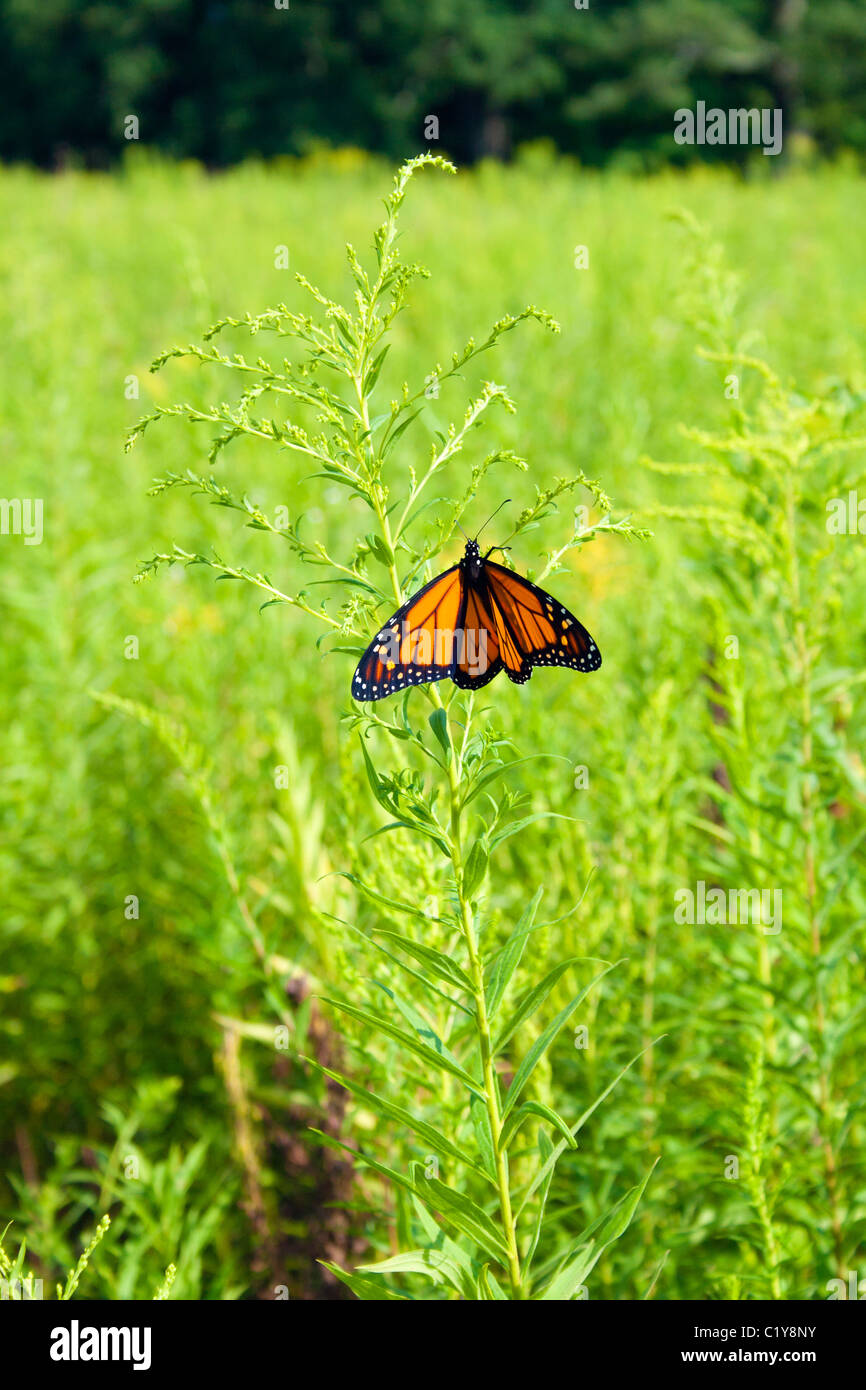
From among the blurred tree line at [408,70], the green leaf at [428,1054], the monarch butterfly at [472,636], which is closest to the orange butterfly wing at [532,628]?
the monarch butterfly at [472,636]

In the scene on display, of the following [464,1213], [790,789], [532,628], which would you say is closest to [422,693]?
[532,628]

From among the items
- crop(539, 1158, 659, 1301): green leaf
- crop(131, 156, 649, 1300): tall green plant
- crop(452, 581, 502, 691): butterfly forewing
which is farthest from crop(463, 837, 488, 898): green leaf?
crop(539, 1158, 659, 1301): green leaf

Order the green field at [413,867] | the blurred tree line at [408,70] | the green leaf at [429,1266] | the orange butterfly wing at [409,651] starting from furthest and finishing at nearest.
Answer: the blurred tree line at [408,70] → the green field at [413,867] → the green leaf at [429,1266] → the orange butterfly wing at [409,651]

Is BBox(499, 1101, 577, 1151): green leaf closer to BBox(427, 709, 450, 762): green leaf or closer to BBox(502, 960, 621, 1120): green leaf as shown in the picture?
BBox(502, 960, 621, 1120): green leaf

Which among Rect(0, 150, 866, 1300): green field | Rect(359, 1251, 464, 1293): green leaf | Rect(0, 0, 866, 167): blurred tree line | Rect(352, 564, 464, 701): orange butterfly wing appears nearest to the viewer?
Rect(352, 564, 464, 701): orange butterfly wing

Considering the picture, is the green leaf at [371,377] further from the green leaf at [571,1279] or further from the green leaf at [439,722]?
the green leaf at [571,1279]

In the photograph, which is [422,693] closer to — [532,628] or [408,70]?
[532,628]
